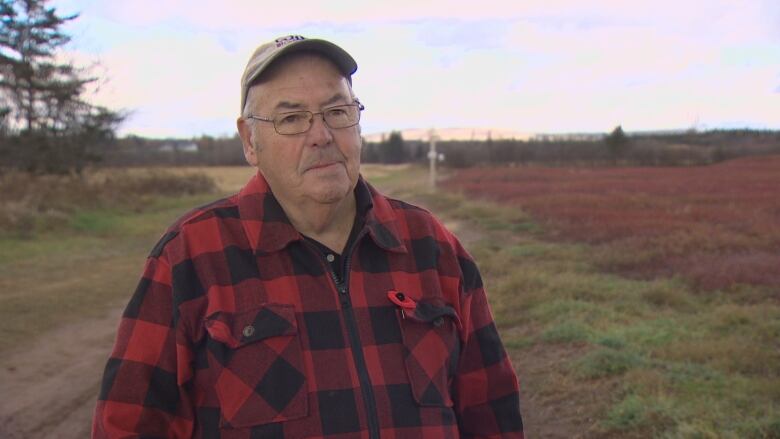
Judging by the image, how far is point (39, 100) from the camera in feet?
83.1

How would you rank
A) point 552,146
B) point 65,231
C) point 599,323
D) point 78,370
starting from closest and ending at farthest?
point 78,370
point 599,323
point 65,231
point 552,146

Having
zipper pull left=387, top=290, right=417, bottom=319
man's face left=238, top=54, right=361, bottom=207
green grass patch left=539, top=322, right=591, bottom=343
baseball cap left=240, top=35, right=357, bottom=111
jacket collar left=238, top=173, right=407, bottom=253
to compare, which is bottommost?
green grass patch left=539, top=322, right=591, bottom=343

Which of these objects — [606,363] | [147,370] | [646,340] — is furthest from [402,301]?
[646,340]

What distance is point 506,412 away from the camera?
1977mm

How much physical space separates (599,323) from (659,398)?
2184 millimetres

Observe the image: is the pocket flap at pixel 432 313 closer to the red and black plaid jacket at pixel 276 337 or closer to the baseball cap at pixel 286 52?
the red and black plaid jacket at pixel 276 337

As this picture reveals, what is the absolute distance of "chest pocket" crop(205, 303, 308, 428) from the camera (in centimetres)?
159

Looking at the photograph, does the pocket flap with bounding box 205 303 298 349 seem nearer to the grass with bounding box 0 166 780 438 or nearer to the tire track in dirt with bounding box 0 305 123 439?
the grass with bounding box 0 166 780 438

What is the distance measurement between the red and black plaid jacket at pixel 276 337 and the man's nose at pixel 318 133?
19cm

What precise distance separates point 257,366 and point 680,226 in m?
12.3

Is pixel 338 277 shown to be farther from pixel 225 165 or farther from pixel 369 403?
pixel 225 165

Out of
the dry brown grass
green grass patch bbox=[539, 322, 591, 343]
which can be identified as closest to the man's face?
green grass patch bbox=[539, 322, 591, 343]

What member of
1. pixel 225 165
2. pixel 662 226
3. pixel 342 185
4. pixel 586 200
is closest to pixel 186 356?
pixel 342 185

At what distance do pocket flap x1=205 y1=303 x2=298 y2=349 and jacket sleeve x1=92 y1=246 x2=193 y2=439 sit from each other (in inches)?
3.3
